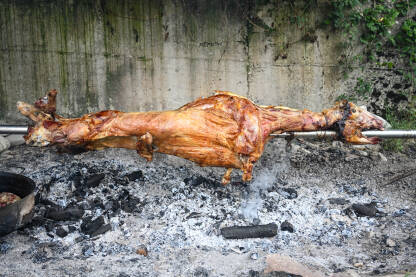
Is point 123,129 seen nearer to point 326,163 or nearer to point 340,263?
point 340,263

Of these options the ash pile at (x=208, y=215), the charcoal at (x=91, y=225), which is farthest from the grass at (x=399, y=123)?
the charcoal at (x=91, y=225)

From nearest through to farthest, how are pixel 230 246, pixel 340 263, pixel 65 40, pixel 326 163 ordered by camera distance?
pixel 340 263 < pixel 230 246 < pixel 326 163 < pixel 65 40

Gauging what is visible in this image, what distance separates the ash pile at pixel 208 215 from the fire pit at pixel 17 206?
0.29 meters

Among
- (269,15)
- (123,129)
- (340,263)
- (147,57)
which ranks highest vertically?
(269,15)

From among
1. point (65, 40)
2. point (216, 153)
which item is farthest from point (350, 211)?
point (65, 40)

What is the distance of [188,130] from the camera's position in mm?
3609

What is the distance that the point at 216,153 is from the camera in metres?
3.69

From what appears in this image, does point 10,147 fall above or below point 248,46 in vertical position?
below

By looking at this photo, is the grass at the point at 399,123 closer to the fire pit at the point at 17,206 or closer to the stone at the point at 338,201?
the stone at the point at 338,201

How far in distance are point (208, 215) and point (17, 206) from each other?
174 centimetres

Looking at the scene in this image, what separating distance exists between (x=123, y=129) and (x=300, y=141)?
3.02 m

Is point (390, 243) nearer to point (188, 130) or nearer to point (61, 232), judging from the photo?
point (188, 130)

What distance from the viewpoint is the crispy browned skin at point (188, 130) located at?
3.62 meters

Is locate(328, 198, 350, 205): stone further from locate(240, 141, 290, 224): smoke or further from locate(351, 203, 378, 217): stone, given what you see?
locate(240, 141, 290, 224): smoke
